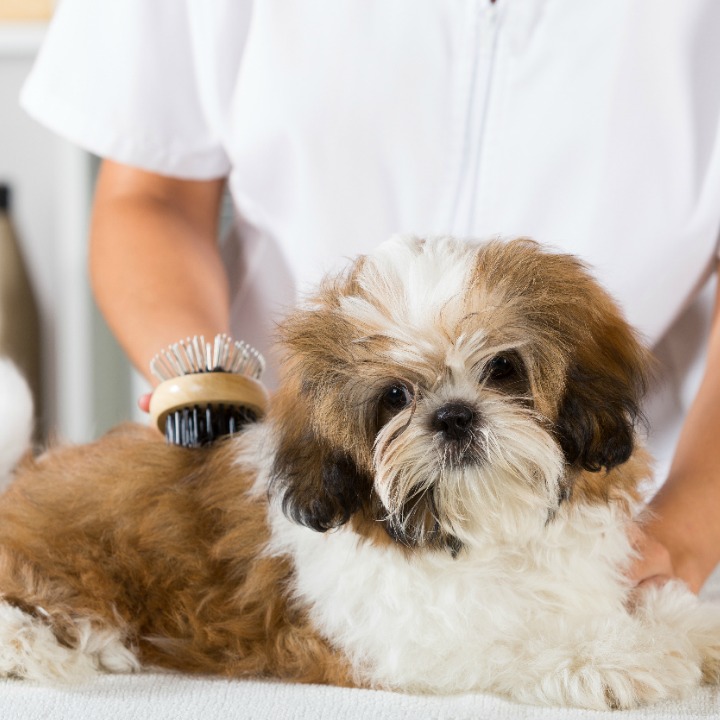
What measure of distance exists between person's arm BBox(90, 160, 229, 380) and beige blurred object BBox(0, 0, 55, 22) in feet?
3.80

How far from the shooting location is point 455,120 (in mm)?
1864

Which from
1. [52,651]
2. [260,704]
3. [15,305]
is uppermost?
[260,704]

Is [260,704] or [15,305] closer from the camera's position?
[260,704]

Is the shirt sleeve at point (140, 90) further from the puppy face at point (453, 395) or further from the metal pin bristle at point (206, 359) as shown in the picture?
the puppy face at point (453, 395)

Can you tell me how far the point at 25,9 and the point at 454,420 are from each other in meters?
2.42

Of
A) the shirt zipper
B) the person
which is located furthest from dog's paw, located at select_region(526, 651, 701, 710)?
the shirt zipper

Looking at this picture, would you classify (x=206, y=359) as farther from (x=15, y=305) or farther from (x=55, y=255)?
(x=55, y=255)

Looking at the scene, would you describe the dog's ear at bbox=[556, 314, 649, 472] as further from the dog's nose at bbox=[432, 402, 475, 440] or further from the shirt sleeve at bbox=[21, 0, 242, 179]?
the shirt sleeve at bbox=[21, 0, 242, 179]

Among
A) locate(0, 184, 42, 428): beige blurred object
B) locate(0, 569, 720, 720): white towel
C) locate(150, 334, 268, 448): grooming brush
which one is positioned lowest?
locate(0, 184, 42, 428): beige blurred object

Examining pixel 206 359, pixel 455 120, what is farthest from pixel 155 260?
pixel 455 120

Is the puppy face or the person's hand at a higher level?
the puppy face

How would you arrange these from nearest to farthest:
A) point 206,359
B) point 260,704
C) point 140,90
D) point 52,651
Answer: point 260,704, point 52,651, point 206,359, point 140,90

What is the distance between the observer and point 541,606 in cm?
133

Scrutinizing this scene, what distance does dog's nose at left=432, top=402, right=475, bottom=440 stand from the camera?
1.17m
